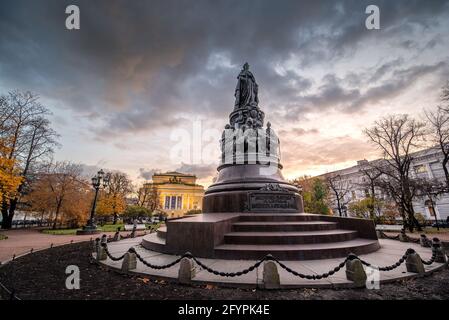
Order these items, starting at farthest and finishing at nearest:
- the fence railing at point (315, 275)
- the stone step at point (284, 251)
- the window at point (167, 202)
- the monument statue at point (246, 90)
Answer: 1. the window at point (167, 202)
2. the monument statue at point (246, 90)
3. the stone step at point (284, 251)
4. the fence railing at point (315, 275)

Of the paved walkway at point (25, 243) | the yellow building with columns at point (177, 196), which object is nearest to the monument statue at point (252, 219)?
the paved walkway at point (25, 243)

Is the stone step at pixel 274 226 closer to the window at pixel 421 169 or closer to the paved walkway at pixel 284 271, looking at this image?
the paved walkway at pixel 284 271

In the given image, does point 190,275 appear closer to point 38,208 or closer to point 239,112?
point 239,112

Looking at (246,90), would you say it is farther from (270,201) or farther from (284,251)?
(284,251)

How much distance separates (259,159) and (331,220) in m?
5.56

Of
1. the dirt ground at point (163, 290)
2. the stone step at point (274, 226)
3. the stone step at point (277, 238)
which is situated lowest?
the dirt ground at point (163, 290)

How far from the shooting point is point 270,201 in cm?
1112

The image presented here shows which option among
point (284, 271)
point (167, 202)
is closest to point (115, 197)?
point (284, 271)

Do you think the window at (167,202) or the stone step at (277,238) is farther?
the window at (167,202)

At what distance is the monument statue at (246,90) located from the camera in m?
16.1

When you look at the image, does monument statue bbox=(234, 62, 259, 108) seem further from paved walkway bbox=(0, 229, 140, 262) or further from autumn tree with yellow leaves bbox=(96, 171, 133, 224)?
autumn tree with yellow leaves bbox=(96, 171, 133, 224)

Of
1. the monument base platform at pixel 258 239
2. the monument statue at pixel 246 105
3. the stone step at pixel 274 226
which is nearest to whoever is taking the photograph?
the monument base platform at pixel 258 239

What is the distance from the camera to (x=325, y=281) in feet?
16.4

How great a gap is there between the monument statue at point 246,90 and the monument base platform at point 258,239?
9.73m
